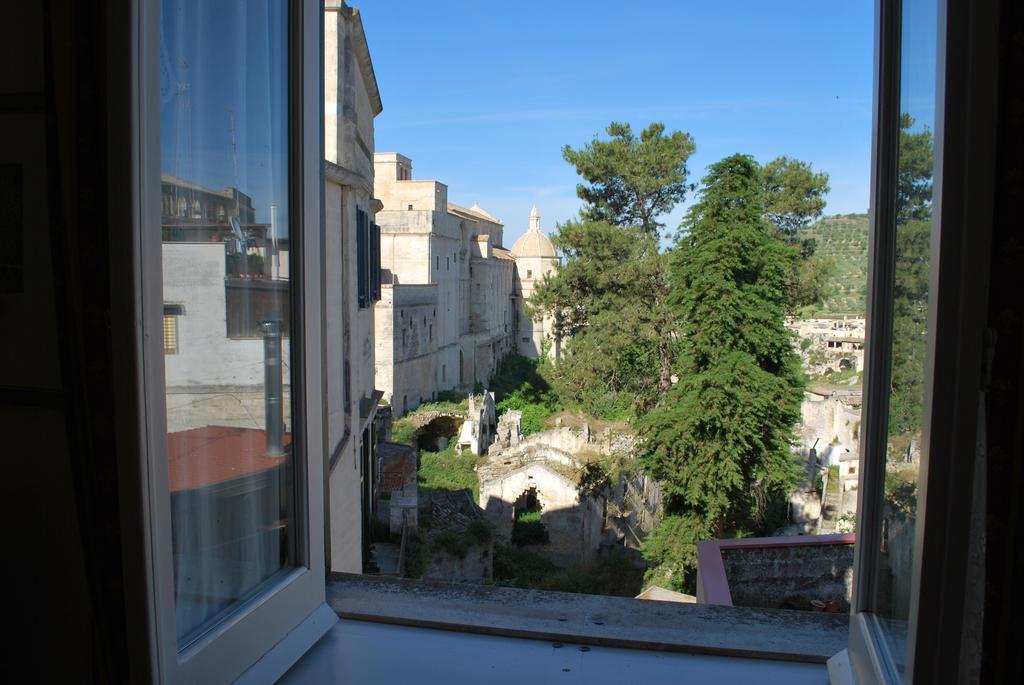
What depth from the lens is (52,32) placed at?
94 cm

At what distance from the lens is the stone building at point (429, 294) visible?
18.6 meters

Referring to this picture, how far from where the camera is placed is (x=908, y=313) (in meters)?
0.92

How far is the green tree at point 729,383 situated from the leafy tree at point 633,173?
3.91m

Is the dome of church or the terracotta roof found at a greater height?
the dome of church

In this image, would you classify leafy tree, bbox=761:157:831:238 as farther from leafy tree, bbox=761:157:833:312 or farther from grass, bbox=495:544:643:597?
grass, bbox=495:544:643:597

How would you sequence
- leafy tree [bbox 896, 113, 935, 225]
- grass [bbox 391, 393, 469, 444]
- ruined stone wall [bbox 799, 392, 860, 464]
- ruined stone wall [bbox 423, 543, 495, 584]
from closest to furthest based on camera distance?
leafy tree [bbox 896, 113, 935, 225], ruined stone wall [bbox 423, 543, 495, 584], ruined stone wall [bbox 799, 392, 860, 464], grass [bbox 391, 393, 469, 444]

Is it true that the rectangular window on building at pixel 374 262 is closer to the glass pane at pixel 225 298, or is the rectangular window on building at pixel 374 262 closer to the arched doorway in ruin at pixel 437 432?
the glass pane at pixel 225 298

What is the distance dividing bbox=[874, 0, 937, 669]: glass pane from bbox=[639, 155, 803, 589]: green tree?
847cm

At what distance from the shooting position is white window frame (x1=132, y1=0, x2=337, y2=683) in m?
0.91

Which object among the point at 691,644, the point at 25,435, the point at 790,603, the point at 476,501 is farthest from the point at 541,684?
the point at 476,501

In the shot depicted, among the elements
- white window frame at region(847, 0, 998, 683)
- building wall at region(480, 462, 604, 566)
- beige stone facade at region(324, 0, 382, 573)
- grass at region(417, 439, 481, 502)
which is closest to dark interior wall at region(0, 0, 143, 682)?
white window frame at region(847, 0, 998, 683)

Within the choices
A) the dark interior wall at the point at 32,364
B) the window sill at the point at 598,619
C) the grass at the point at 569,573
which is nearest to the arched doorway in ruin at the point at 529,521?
the grass at the point at 569,573

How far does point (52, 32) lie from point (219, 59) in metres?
0.26

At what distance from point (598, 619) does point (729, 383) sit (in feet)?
26.9
